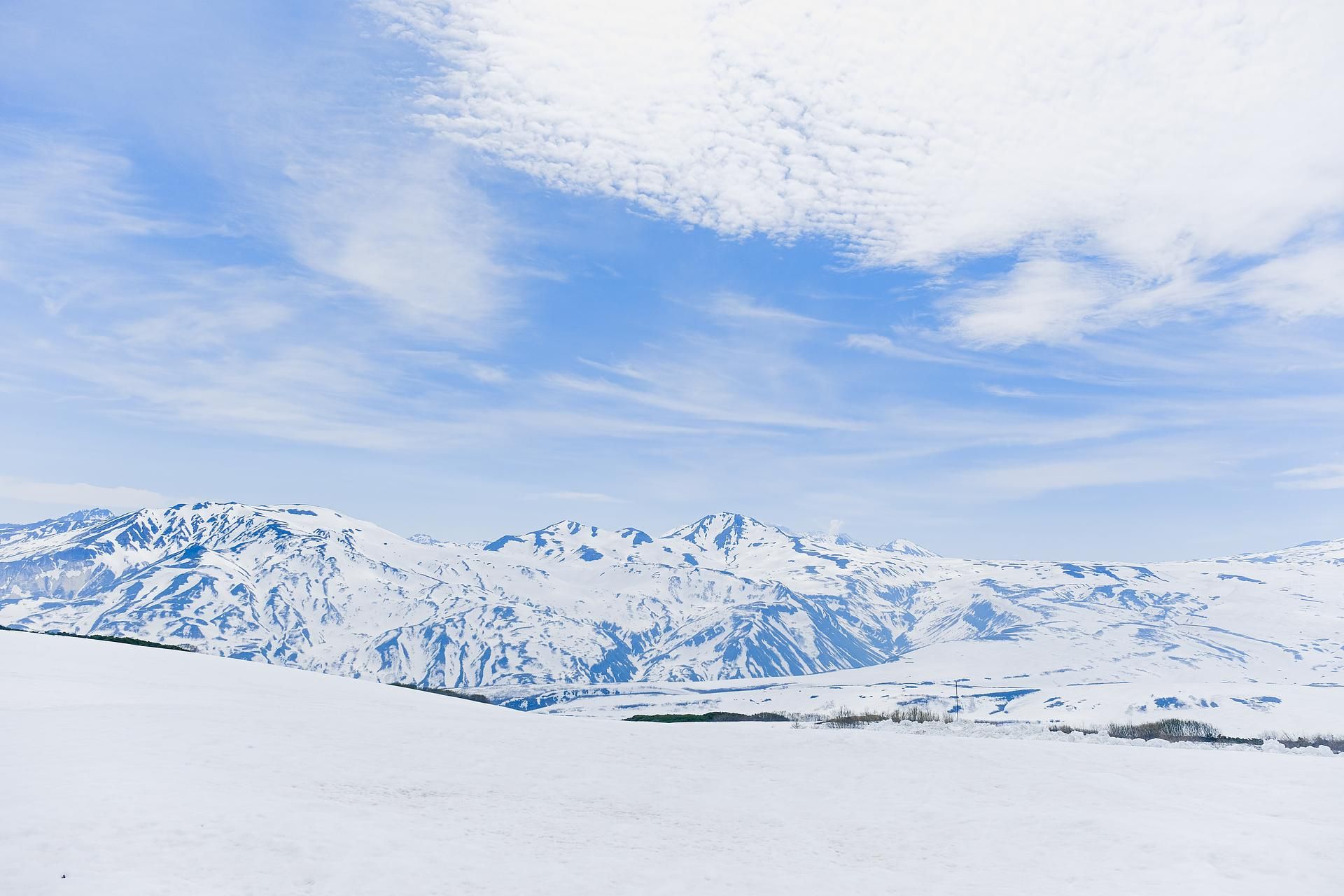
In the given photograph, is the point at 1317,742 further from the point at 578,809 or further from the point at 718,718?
the point at 578,809

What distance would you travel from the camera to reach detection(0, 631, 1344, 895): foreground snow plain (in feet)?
56.1

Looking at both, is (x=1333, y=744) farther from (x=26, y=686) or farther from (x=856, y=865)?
(x=26, y=686)

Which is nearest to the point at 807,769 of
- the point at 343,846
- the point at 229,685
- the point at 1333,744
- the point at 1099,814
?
the point at 1099,814

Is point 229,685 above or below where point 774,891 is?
above

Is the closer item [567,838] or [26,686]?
[567,838]

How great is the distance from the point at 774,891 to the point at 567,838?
5480 millimetres

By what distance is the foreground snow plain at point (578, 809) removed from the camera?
56.1 feet

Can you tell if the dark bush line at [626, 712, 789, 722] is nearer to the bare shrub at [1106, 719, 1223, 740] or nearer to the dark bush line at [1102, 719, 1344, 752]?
the bare shrub at [1106, 719, 1223, 740]

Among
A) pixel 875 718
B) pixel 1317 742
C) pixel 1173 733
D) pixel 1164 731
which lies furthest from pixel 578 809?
pixel 1317 742

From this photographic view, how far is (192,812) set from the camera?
721 inches

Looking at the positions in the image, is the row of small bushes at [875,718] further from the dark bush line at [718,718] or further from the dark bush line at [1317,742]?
the dark bush line at [1317,742]

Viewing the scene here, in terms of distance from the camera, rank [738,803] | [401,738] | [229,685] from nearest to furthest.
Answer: [738,803], [401,738], [229,685]

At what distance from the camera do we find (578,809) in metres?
23.9

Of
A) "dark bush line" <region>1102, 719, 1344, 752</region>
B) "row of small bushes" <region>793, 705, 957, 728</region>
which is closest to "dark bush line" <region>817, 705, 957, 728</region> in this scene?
"row of small bushes" <region>793, 705, 957, 728</region>
